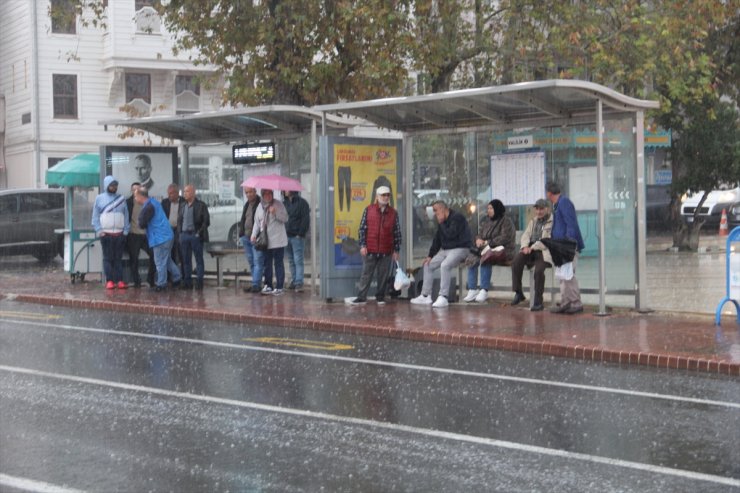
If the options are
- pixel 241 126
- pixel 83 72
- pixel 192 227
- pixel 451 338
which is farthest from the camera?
pixel 83 72

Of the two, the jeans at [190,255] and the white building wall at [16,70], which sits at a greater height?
the white building wall at [16,70]

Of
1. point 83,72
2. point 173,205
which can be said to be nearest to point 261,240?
point 173,205

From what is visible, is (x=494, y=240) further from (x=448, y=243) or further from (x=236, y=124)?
(x=236, y=124)

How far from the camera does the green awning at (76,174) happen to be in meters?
21.8

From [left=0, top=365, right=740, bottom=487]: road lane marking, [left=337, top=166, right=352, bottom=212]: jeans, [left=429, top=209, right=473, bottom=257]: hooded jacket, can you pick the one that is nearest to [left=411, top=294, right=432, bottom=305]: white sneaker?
[left=429, top=209, right=473, bottom=257]: hooded jacket

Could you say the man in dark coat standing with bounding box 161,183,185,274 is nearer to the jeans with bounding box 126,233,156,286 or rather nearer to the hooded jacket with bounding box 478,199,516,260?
the jeans with bounding box 126,233,156,286

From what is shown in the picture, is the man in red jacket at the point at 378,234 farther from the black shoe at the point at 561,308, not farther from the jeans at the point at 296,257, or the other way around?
the black shoe at the point at 561,308

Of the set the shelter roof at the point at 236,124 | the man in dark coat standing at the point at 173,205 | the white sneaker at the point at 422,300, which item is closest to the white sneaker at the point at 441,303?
the white sneaker at the point at 422,300

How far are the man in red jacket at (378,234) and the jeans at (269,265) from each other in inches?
89.7

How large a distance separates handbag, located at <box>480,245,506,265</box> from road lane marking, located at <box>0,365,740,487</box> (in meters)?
7.81

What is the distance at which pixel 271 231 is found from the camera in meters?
19.3

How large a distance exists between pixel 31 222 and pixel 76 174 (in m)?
8.55

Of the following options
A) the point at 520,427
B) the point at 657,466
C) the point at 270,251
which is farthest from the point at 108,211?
the point at 657,466

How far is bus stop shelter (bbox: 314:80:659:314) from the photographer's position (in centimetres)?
1581
